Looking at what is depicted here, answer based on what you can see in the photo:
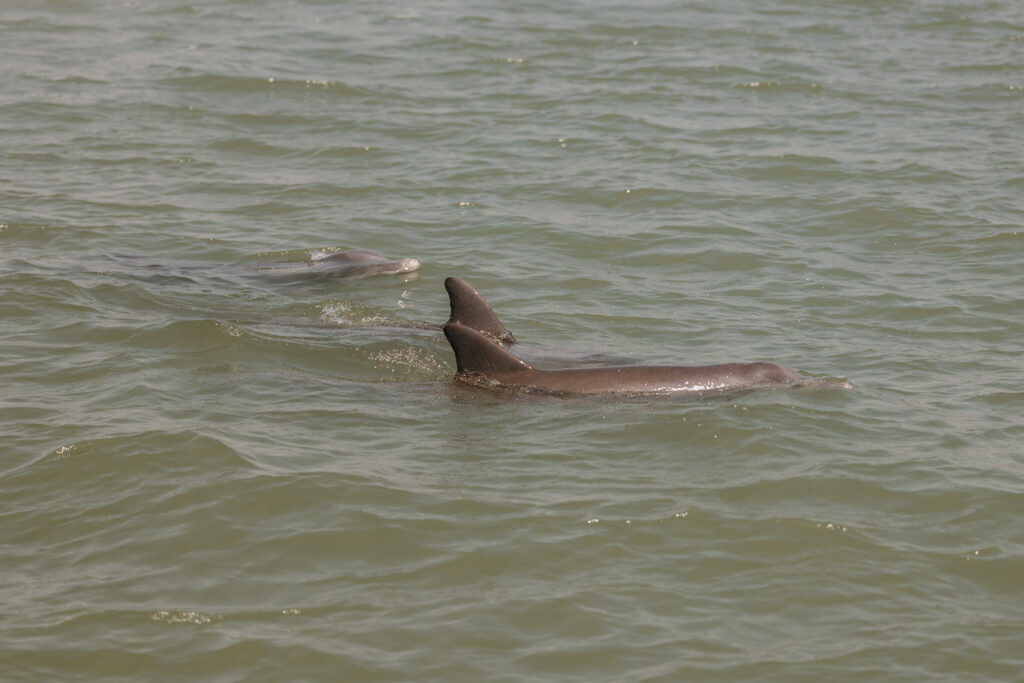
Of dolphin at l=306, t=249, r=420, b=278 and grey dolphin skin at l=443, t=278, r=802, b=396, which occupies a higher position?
dolphin at l=306, t=249, r=420, b=278

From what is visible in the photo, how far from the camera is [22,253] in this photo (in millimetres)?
12539

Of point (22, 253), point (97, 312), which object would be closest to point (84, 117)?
point (22, 253)

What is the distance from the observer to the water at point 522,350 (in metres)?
6.65

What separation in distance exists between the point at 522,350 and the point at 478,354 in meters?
1.12

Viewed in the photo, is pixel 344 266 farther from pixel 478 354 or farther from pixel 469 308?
pixel 478 354

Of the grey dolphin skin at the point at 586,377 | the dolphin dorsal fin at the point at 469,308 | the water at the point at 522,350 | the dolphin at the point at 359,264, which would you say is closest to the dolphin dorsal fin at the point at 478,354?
the grey dolphin skin at the point at 586,377

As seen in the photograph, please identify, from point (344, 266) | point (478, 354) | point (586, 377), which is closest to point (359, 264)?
point (344, 266)

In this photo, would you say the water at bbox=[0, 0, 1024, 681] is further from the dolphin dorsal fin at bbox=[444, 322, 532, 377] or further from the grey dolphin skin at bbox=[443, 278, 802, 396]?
the dolphin dorsal fin at bbox=[444, 322, 532, 377]

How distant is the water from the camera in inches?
262

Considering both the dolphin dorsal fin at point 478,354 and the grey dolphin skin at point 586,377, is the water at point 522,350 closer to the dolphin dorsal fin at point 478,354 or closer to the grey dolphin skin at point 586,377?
the grey dolphin skin at point 586,377

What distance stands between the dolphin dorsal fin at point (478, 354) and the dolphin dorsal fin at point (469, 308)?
422 millimetres

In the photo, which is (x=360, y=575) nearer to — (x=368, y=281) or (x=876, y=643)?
(x=876, y=643)

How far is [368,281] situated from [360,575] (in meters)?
5.47

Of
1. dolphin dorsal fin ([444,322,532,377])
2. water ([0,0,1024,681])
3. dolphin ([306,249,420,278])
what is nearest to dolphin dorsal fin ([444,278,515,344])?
dolphin dorsal fin ([444,322,532,377])
